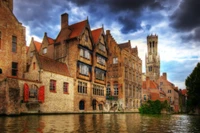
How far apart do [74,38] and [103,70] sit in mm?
11991

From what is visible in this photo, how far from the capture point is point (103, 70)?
52.1 meters

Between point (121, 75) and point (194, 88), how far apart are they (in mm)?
19517

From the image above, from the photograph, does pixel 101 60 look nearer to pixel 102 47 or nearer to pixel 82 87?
pixel 102 47

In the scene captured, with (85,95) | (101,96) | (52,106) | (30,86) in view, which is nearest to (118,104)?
(101,96)

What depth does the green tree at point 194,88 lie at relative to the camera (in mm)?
45875

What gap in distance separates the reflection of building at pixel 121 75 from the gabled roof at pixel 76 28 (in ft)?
54.6

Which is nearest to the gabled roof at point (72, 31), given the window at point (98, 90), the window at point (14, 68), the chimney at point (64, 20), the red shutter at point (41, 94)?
the chimney at point (64, 20)

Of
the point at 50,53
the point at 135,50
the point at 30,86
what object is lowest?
the point at 30,86

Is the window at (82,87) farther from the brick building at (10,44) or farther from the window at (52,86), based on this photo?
the brick building at (10,44)

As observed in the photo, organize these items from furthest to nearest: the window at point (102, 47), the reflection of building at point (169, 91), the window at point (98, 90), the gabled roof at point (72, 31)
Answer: the reflection of building at point (169, 91)
the window at point (102, 47)
the window at point (98, 90)
the gabled roof at point (72, 31)

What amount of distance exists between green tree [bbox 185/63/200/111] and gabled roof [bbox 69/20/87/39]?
25.1 m

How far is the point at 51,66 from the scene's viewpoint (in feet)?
124

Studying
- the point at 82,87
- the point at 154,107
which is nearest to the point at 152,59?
the point at 154,107

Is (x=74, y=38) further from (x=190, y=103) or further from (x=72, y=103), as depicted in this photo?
(x=190, y=103)
